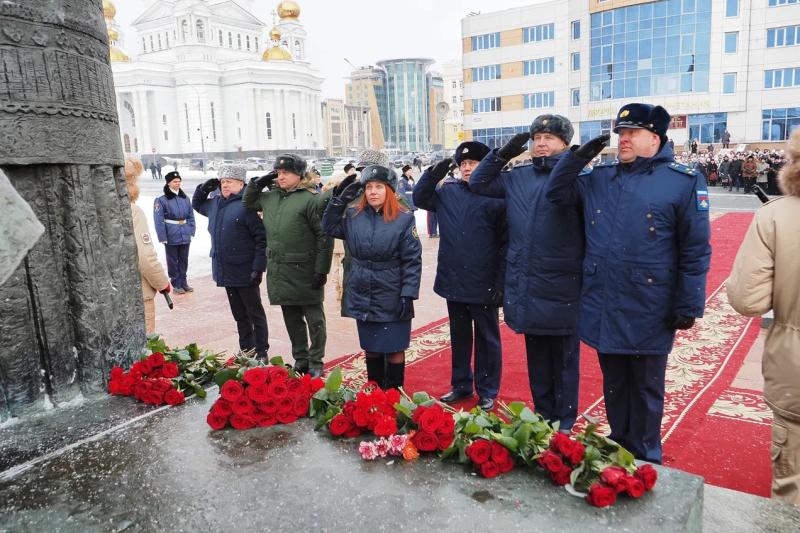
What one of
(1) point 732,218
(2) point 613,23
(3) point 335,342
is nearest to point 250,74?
(2) point 613,23

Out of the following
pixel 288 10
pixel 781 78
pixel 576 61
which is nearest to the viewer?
pixel 781 78

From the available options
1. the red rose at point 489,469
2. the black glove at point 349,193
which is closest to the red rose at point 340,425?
the red rose at point 489,469

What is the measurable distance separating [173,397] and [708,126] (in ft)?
148

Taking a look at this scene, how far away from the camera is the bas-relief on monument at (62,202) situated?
2.80 m

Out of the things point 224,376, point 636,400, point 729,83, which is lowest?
point 636,400

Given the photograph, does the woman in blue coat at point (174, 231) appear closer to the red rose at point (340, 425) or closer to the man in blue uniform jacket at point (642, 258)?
the red rose at point (340, 425)

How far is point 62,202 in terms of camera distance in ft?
10.0

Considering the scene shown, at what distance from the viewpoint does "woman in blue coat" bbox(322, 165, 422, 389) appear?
154 inches

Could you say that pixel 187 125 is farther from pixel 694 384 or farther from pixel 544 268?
pixel 544 268

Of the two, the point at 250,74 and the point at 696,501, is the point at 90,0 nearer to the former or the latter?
the point at 696,501

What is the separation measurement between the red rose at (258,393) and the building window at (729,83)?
146ft

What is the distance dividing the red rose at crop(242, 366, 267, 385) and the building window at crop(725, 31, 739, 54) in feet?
147

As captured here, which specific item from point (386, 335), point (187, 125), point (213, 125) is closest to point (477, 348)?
point (386, 335)

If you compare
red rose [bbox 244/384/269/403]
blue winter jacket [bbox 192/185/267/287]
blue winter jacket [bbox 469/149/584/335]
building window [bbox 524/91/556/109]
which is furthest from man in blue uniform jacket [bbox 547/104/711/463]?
building window [bbox 524/91/556/109]
